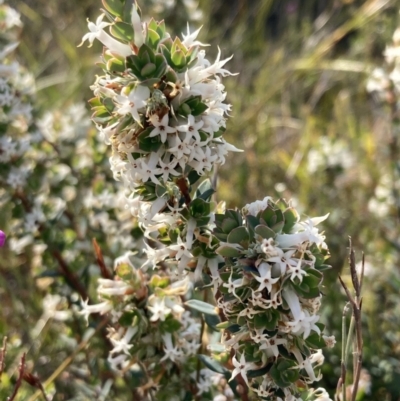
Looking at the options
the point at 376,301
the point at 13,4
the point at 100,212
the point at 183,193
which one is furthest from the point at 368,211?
the point at 13,4

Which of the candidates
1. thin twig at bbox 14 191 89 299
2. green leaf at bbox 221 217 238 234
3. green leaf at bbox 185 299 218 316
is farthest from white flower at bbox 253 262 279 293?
thin twig at bbox 14 191 89 299

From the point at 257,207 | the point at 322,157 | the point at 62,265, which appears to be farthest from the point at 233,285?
the point at 322,157

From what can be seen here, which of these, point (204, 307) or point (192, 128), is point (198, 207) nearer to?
point (192, 128)

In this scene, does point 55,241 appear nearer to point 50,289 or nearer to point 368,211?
point 50,289

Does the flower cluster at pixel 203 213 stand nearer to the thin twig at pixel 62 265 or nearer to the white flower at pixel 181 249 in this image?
the white flower at pixel 181 249

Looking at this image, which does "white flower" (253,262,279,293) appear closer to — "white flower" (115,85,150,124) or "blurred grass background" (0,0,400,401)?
"white flower" (115,85,150,124)

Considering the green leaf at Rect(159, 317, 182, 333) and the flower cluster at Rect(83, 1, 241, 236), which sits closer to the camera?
the flower cluster at Rect(83, 1, 241, 236)

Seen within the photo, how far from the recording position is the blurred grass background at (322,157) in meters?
2.18

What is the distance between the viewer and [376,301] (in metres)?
2.32

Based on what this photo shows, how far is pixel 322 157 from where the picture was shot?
9.30 feet

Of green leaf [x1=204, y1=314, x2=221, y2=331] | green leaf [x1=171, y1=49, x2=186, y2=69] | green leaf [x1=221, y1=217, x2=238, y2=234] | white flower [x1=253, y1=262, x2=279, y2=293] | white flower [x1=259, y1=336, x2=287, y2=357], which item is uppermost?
green leaf [x1=171, y1=49, x2=186, y2=69]

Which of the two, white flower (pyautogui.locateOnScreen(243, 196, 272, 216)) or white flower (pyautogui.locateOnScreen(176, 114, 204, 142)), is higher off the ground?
white flower (pyautogui.locateOnScreen(176, 114, 204, 142))

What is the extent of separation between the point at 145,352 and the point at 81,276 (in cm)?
76

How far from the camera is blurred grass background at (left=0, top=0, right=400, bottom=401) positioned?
2180 millimetres
